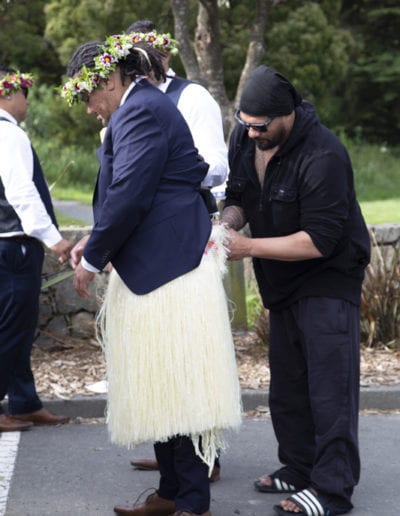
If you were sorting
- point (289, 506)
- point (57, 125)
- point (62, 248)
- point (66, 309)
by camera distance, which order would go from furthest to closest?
1. point (57, 125)
2. point (66, 309)
3. point (62, 248)
4. point (289, 506)

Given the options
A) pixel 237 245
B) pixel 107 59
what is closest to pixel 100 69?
pixel 107 59

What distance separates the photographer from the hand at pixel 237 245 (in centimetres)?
477

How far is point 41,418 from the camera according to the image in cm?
683

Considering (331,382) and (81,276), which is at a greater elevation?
(81,276)

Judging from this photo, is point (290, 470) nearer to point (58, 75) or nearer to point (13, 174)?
point (13, 174)

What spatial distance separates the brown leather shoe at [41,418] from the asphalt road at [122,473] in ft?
0.18

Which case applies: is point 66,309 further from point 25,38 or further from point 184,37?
point 25,38

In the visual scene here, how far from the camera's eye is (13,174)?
6.12 metres

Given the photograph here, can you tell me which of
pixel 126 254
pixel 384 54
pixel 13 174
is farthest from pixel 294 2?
pixel 126 254

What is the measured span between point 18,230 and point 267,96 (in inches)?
84.4

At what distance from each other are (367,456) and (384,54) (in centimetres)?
2386

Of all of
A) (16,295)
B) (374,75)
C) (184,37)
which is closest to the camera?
(16,295)

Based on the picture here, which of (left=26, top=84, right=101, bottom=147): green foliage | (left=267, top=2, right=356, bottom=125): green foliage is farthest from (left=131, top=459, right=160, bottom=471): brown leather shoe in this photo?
(left=26, top=84, right=101, bottom=147): green foliage

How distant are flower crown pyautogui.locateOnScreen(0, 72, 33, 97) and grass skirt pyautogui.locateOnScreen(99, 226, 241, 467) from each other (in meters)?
2.18
